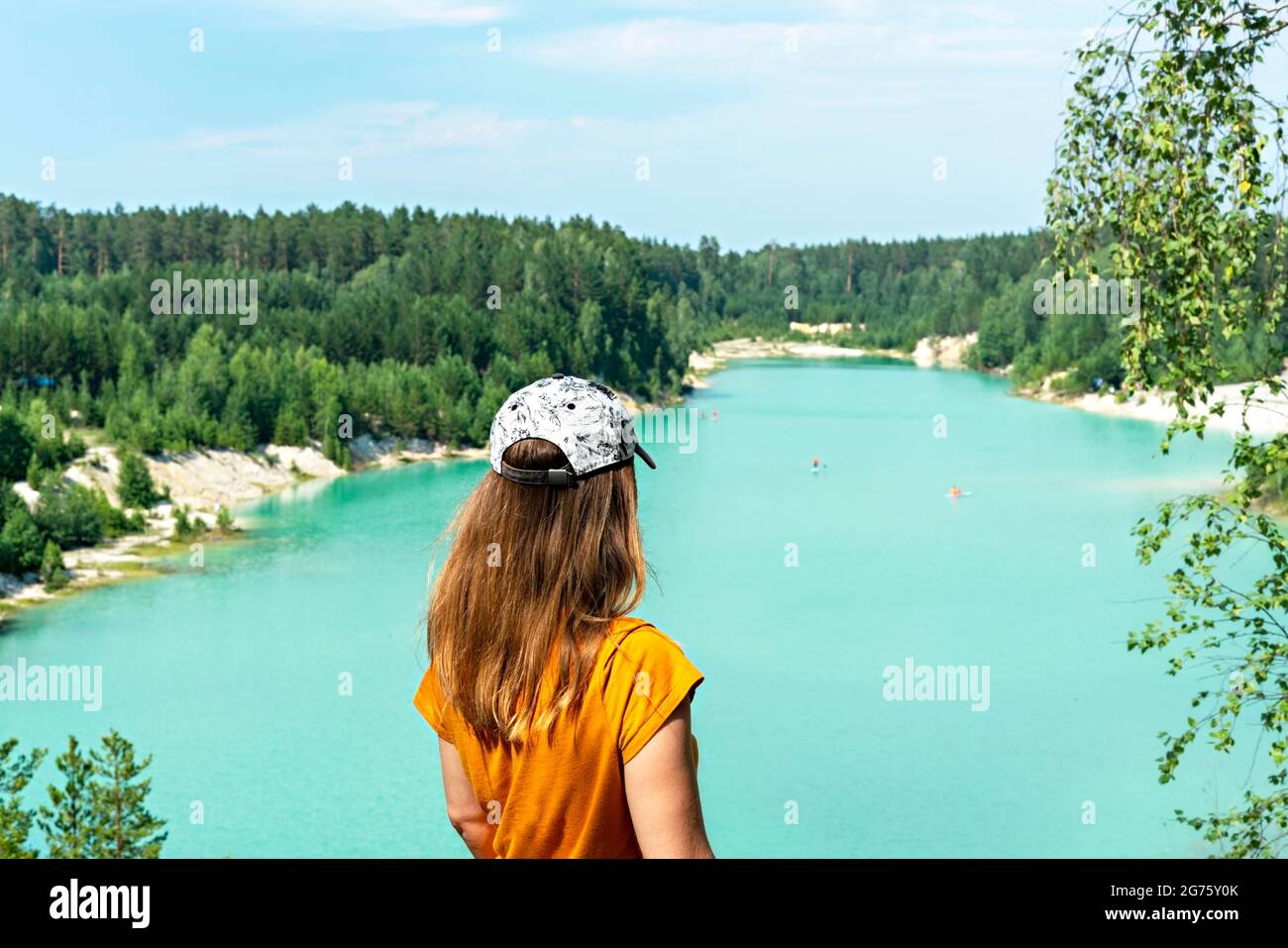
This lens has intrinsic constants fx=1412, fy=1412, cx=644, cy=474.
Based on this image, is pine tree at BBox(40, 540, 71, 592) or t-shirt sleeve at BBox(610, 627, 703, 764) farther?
pine tree at BBox(40, 540, 71, 592)

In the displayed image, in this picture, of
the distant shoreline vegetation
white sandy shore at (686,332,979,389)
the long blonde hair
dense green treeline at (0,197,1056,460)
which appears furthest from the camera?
white sandy shore at (686,332,979,389)

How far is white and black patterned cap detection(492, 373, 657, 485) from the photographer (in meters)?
1.99

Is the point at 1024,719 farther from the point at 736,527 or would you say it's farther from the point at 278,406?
the point at 278,406

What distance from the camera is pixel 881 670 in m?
23.1

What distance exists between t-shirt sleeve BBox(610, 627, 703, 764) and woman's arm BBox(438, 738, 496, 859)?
0.35m

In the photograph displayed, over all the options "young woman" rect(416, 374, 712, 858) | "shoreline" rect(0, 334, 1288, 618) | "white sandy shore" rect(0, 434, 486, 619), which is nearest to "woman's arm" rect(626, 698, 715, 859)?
"young woman" rect(416, 374, 712, 858)

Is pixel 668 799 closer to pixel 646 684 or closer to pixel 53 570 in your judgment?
pixel 646 684

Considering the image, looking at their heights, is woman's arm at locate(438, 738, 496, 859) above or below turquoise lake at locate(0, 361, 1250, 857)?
above

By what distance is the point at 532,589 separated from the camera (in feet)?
6.57

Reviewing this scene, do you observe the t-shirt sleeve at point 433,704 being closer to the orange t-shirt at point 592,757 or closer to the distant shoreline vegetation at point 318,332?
the orange t-shirt at point 592,757

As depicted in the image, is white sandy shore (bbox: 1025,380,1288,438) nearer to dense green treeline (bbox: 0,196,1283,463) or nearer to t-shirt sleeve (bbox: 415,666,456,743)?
dense green treeline (bbox: 0,196,1283,463)

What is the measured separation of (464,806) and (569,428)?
615mm

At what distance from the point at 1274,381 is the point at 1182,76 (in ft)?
4.24
